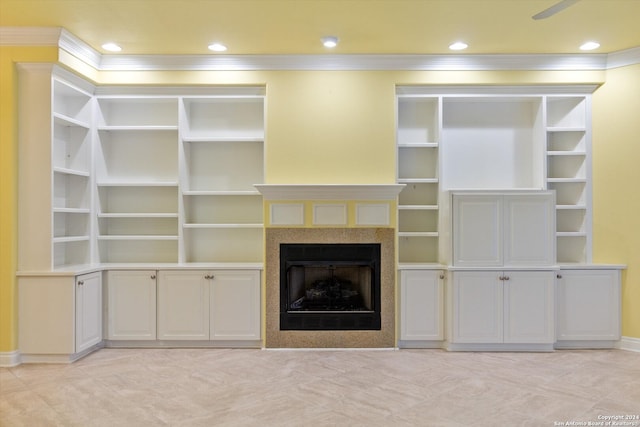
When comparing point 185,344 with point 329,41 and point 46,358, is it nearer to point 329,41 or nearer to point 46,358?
point 46,358

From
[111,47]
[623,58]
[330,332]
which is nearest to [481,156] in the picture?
[623,58]

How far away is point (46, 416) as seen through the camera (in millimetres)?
2869

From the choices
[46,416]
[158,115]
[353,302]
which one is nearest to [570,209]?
[353,302]

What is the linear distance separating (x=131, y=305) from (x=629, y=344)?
16.6 ft

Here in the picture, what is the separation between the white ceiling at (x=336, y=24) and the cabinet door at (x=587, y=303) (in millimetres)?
2292

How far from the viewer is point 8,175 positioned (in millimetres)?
3803

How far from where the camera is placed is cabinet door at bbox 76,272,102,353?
13.0ft

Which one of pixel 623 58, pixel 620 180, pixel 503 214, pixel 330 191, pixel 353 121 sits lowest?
pixel 503 214

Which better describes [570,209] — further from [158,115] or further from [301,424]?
[158,115]

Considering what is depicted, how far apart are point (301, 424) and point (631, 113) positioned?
4352 mm

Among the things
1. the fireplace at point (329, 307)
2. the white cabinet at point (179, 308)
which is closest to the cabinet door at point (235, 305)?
the white cabinet at point (179, 308)

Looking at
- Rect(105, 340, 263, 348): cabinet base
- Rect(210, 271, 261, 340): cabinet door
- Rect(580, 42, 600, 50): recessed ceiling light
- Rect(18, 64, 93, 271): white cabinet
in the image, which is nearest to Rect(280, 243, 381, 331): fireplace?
Rect(210, 271, 261, 340): cabinet door

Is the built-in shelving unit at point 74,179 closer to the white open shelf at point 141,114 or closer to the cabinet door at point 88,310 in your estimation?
the white open shelf at point 141,114

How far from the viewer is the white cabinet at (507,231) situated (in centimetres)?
421
